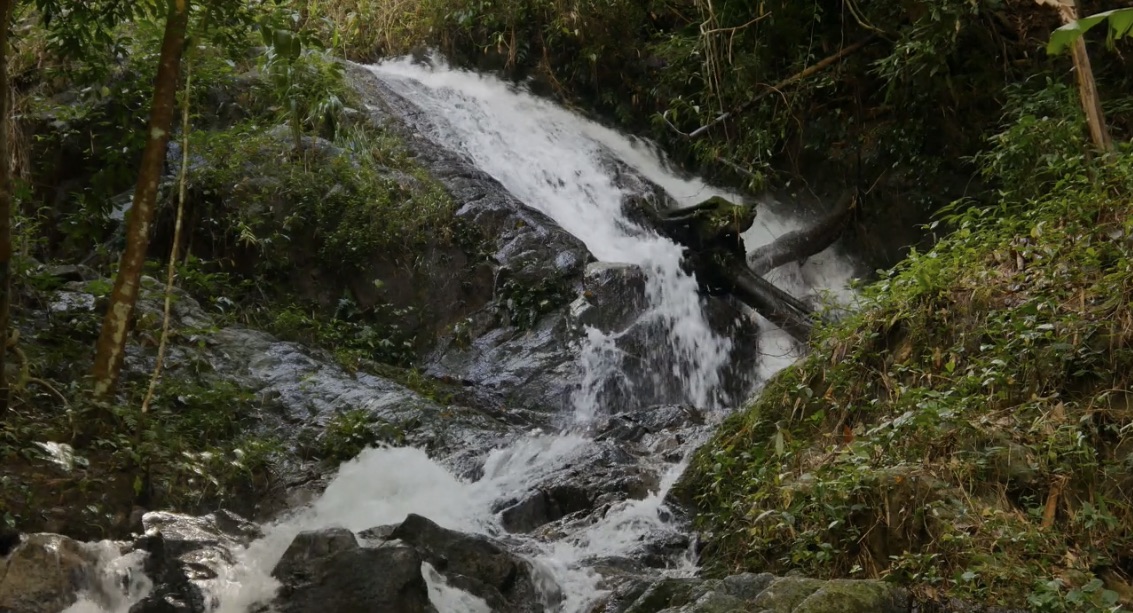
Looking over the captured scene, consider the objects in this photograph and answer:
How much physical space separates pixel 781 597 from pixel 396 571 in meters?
→ 1.94

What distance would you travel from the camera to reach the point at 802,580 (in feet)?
12.7

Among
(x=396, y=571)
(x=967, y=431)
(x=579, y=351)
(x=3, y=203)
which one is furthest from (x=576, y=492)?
(x=3, y=203)

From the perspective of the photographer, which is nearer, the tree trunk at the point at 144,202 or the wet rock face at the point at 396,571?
the wet rock face at the point at 396,571

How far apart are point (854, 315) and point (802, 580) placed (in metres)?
2.46

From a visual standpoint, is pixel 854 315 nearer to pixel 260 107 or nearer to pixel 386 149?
pixel 386 149

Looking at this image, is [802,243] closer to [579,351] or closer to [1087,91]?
[579,351]

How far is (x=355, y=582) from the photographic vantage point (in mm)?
4730

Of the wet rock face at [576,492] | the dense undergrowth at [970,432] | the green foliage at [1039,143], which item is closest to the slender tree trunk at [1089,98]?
the green foliage at [1039,143]

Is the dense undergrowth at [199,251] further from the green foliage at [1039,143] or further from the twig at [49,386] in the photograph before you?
the green foliage at [1039,143]

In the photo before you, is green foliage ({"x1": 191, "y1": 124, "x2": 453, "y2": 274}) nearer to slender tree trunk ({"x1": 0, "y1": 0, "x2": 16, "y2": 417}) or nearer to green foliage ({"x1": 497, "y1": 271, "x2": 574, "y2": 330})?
green foliage ({"x1": 497, "y1": 271, "x2": 574, "y2": 330})

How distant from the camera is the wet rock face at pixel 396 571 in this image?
4.70 metres

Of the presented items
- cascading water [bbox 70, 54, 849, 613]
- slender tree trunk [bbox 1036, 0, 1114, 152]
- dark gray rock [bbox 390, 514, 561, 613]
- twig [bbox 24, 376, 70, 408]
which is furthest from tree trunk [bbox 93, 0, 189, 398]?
slender tree trunk [bbox 1036, 0, 1114, 152]

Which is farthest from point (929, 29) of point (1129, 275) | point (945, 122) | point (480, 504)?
point (480, 504)

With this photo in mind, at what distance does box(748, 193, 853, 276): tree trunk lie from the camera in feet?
33.8
